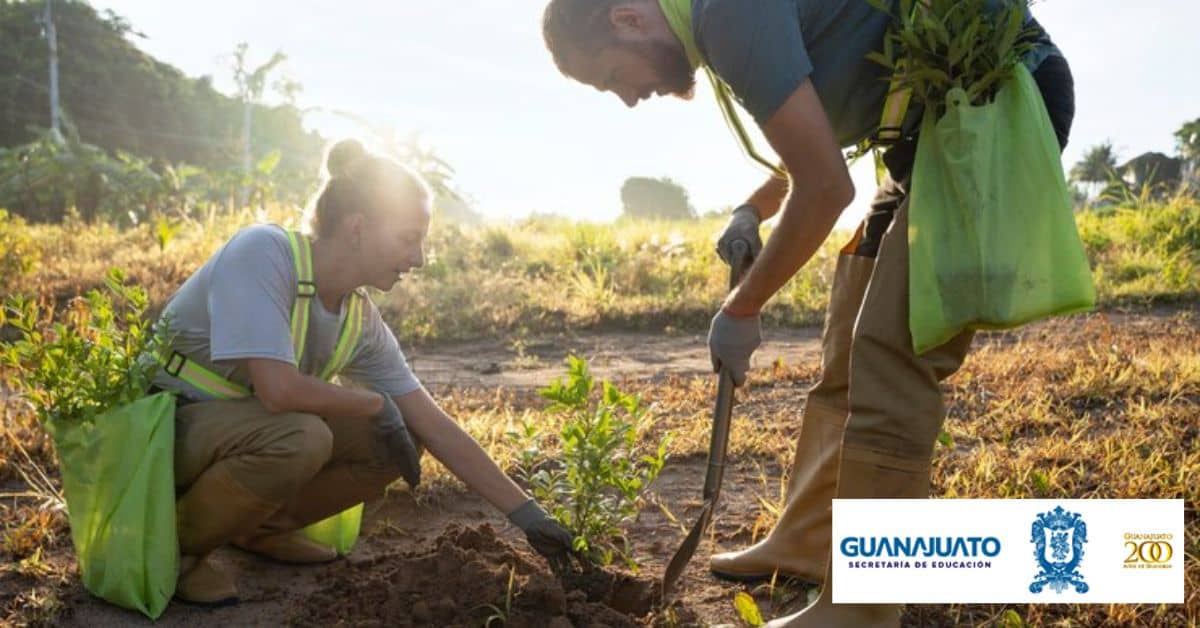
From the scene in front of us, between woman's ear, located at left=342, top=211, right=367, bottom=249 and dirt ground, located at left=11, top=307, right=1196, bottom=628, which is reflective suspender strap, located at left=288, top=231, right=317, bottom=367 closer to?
woman's ear, located at left=342, top=211, right=367, bottom=249

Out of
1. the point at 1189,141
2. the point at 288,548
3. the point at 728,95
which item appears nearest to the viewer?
the point at 728,95

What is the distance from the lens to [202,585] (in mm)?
2764

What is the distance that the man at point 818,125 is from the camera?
6.50 ft

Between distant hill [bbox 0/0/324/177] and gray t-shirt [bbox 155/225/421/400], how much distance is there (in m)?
24.8

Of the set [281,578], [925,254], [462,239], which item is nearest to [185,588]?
[281,578]

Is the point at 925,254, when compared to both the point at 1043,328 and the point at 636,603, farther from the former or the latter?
the point at 1043,328

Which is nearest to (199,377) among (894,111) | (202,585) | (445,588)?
(202,585)

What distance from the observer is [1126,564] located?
8.35ft

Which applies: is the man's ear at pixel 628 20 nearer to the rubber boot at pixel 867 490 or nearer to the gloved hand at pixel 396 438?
the rubber boot at pixel 867 490

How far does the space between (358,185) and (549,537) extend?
1.10 m

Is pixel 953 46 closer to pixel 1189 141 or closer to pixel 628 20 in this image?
pixel 628 20

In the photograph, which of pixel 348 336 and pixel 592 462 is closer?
pixel 592 462

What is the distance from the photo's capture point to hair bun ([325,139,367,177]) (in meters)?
2.75

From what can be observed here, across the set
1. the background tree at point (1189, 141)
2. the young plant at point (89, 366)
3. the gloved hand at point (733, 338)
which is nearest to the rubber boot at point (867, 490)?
the gloved hand at point (733, 338)
